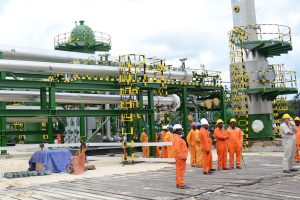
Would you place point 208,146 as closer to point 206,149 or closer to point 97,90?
point 206,149

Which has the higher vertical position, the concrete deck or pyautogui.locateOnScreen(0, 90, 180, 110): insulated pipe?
pyautogui.locateOnScreen(0, 90, 180, 110): insulated pipe

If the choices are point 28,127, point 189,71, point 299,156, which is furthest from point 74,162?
point 28,127

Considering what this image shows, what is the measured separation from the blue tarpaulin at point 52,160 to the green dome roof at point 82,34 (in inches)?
715

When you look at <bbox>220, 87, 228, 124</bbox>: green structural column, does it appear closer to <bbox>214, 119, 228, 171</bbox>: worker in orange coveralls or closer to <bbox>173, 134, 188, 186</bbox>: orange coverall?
<bbox>214, 119, 228, 171</bbox>: worker in orange coveralls

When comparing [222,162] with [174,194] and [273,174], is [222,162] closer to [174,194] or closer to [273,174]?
[273,174]

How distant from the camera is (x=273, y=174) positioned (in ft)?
32.0

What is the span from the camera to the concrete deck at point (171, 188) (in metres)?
7.14

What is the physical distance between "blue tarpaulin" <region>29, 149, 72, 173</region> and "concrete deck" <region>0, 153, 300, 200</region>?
278 centimetres

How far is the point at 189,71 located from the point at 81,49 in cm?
1145

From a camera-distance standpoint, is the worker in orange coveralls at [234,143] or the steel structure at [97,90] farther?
the steel structure at [97,90]

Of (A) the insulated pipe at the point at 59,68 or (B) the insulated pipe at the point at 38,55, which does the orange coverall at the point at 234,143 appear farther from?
(B) the insulated pipe at the point at 38,55

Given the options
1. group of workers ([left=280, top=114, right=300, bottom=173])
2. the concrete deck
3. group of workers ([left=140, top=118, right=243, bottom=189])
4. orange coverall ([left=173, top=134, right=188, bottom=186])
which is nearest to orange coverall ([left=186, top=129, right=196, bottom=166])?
group of workers ([left=140, top=118, right=243, bottom=189])

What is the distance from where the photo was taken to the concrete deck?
7.14 metres

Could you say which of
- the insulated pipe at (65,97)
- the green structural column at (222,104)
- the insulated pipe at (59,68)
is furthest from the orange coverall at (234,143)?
the green structural column at (222,104)
